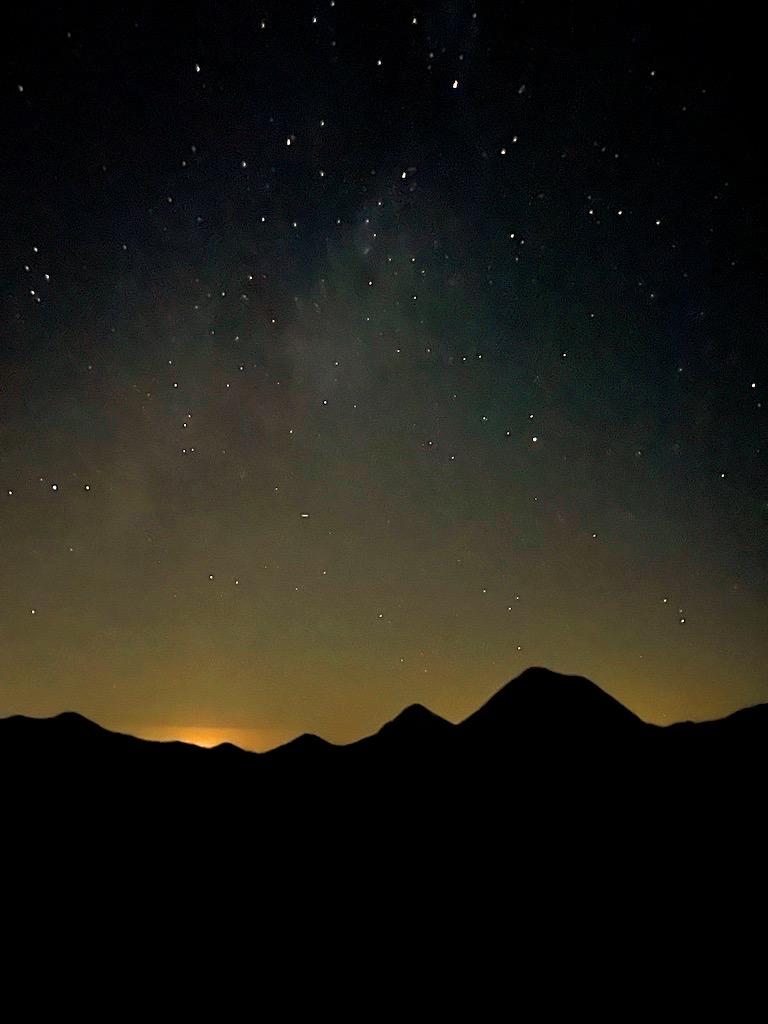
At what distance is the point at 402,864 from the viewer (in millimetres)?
15047

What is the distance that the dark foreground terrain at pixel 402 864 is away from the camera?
10008mm

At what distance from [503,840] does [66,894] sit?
10133 millimetres

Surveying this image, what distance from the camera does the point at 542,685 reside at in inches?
1133

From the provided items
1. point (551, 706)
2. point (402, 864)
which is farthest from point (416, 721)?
point (402, 864)

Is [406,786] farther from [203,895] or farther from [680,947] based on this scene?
[680,947]

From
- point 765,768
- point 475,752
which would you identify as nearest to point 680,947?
point 765,768

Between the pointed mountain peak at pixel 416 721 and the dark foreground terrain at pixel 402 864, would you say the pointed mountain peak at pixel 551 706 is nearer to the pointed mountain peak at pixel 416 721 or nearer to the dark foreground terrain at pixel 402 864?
the dark foreground terrain at pixel 402 864

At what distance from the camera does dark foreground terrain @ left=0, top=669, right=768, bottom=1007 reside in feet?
32.8

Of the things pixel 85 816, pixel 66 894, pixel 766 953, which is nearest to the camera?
pixel 766 953

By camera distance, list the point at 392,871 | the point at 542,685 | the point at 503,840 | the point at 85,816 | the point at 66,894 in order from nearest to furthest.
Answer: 1. the point at 66,894
2. the point at 392,871
3. the point at 503,840
4. the point at 85,816
5. the point at 542,685

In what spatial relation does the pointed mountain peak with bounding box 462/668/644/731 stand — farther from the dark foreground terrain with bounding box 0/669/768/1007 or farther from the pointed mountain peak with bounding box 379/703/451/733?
the pointed mountain peak with bounding box 379/703/451/733

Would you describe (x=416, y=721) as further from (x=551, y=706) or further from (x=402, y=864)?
(x=402, y=864)

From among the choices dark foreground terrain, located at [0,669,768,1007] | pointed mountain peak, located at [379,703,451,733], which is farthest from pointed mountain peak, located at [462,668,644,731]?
pointed mountain peak, located at [379,703,451,733]

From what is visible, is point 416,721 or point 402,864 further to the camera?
point 416,721
